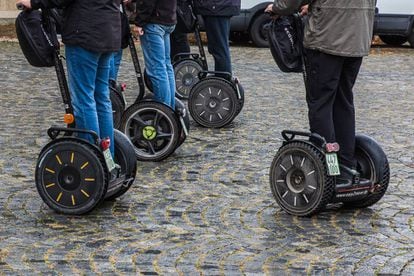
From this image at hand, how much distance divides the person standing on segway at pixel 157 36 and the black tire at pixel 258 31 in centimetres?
1144

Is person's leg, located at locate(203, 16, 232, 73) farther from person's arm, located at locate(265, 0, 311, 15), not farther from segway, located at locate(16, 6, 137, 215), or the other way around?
segway, located at locate(16, 6, 137, 215)

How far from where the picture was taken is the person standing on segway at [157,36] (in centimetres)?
862

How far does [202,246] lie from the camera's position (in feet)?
19.8

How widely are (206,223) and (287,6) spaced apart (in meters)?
1.43

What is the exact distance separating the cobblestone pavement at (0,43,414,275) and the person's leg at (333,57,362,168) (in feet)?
1.25

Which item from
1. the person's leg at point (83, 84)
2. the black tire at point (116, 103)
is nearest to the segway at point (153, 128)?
the black tire at point (116, 103)

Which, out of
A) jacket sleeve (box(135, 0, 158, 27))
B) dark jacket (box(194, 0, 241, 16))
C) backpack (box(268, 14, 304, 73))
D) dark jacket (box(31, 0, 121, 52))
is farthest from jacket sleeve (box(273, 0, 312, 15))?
dark jacket (box(194, 0, 241, 16))

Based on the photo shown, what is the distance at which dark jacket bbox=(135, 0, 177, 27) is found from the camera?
8.62m

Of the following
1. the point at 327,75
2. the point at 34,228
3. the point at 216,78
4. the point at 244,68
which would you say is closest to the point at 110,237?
the point at 34,228

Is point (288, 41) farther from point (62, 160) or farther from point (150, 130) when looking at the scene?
point (150, 130)

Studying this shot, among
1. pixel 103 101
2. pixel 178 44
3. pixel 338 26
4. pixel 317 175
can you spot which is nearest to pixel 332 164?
pixel 317 175

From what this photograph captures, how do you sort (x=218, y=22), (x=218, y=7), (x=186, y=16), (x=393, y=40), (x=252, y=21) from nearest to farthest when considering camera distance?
1. (x=218, y=7)
2. (x=218, y=22)
3. (x=186, y=16)
4. (x=252, y=21)
5. (x=393, y=40)

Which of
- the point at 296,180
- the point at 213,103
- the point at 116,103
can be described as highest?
the point at 296,180

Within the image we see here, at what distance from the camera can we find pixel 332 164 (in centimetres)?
666
